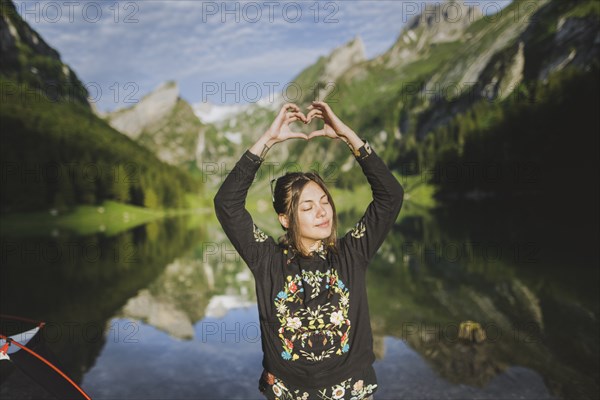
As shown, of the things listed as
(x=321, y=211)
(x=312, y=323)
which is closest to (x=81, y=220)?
(x=321, y=211)

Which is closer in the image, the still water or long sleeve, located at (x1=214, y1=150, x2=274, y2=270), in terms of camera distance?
long sleeve, located at (x1=214, y1=150, x2=274, y2=270)

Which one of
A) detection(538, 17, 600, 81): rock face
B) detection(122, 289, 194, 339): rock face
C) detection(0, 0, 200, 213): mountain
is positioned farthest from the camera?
detection(538, 17, 600, 81): rock face

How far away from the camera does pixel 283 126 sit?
14.5 feet

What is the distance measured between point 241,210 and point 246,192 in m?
0.19

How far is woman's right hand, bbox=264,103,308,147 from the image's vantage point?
13.9ft

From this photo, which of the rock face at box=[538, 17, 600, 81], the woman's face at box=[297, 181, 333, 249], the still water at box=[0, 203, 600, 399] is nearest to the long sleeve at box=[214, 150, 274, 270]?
the woman's face at box=[297, 181, 333, 249]

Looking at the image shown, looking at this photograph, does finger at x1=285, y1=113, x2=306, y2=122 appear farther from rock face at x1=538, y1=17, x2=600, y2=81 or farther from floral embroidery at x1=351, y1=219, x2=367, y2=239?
rock face at x1=538, y1=17, x2=600, y2=81

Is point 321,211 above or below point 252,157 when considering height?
below

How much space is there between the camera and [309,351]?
4.20 metres

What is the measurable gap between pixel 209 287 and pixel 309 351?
69.0 ft

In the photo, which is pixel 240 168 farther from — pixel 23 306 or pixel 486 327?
pixel 23 306

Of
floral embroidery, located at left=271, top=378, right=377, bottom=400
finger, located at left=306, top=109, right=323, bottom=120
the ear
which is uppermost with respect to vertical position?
finger, located at left=306, top=109, right=323, bottom=120

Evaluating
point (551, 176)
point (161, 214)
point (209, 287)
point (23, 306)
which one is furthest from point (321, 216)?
point (161, 214)

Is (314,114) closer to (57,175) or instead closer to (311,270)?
(311,270)
